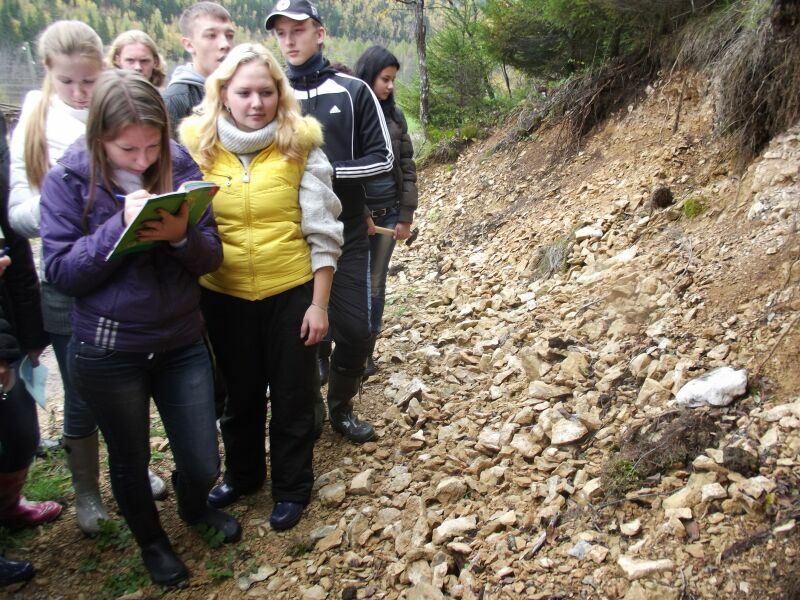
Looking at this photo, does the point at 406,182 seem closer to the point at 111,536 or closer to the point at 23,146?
the point at 23,146

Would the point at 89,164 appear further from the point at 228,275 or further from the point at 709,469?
the point at 709,469

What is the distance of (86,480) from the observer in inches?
119

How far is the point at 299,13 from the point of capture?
3.01 metres

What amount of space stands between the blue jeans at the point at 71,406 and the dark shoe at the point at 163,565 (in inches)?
25.2

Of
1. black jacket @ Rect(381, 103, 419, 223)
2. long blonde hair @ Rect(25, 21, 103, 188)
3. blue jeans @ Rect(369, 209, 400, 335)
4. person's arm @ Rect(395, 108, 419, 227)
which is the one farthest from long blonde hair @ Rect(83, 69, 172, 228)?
person's arm @ Rect(395, 108, 419, 227)

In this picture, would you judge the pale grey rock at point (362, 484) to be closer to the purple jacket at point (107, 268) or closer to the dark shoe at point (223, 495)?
the dark shoe at point (223, 495)

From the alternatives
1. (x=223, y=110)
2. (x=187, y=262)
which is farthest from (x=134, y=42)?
(x=187, y=262)

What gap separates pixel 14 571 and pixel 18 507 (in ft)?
1.45

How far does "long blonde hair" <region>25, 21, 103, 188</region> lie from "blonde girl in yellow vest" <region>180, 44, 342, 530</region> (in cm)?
53

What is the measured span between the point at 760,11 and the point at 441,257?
3.92m

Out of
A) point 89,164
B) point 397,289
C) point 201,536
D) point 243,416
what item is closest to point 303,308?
point 243,416

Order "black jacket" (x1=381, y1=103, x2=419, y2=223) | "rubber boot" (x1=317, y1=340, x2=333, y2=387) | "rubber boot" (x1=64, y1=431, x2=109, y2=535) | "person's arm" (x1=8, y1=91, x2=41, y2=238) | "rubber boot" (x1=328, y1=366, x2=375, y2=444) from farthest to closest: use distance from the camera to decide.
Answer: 1. "black jacket" (x1=381, y1=103, x2=419, y2=223)
2. "rubber boot" (x1=317, y1=340, x2=333, y2=387)
3. "rubber boot" (x1=328, y1=366, x2=375, y2=444)
4. "rubber boot" (x1=64, y1=431, x2=109, y2=535)
5. "person's arm" (x1=8, y1=91, x2=41, y2=238)

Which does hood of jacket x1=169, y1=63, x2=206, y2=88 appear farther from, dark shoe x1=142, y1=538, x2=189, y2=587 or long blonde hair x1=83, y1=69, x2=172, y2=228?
dark shoe x1=142, y1=538, x2=189, y2=587

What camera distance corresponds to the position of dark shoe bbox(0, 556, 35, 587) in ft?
8.79
